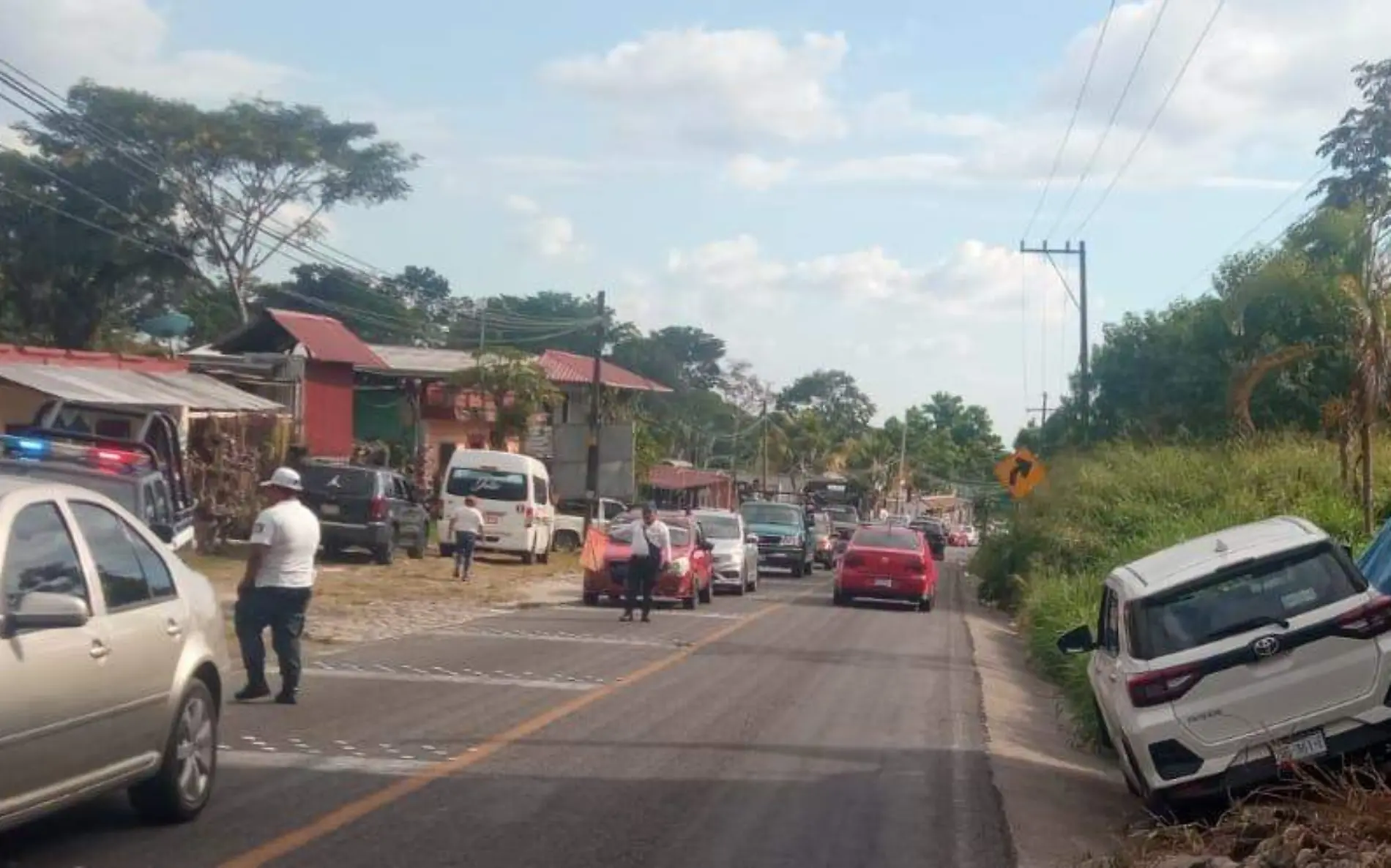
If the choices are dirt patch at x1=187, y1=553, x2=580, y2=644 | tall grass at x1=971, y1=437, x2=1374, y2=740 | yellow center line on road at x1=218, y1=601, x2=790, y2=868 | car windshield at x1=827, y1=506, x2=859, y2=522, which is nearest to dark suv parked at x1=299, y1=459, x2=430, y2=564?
dirt patch at x1=187, y1=553, x2=580, y2=644

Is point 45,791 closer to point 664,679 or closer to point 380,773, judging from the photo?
point 380,773

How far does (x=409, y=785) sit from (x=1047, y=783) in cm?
437

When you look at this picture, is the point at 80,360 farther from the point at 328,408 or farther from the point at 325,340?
the point at 325,340

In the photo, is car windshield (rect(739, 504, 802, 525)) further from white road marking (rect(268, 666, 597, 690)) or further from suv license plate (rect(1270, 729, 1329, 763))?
suv license plate (rect(1270, 729, 1329, 763))

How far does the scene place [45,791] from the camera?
7.00 meters

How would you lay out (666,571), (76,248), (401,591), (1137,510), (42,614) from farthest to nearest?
(76,248) < (401,591) < (666,571) < (1137,510) < (42,614)

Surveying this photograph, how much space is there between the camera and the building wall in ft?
143

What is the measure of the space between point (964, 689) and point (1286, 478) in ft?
29.4

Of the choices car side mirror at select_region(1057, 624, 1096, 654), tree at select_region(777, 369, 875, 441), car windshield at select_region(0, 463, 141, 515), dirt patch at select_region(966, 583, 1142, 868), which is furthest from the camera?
tree at select_region(777, 369, 875, 441)

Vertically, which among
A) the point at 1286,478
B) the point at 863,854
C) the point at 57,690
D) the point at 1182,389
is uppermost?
the point at 1182,389

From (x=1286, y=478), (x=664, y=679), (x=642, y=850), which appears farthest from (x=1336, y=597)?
(x=1286, y=478)

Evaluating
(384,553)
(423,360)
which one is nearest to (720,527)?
(384,553)

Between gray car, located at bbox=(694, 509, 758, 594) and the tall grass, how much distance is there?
5041 millimetres

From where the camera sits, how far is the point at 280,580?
12469 millimetres
